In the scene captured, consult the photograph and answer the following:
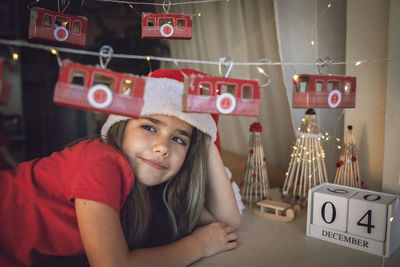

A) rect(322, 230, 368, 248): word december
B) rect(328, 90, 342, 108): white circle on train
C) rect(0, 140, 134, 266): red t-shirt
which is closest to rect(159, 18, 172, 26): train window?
rect(0, 140, 134, 266): red t-shirt

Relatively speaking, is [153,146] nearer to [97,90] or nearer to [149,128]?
[149,128]

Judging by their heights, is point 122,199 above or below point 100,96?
below

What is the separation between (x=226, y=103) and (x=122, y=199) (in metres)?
0.39

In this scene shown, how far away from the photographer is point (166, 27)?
917 mm

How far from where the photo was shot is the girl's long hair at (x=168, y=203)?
2.94 feet

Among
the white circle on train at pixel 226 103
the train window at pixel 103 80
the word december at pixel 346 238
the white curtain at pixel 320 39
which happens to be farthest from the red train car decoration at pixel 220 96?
the white curtain at pixel 320 39

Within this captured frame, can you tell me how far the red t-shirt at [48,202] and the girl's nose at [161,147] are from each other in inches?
3.2

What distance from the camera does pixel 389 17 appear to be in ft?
3.26

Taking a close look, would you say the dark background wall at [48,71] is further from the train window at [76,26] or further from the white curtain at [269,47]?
the train window at [76,26]

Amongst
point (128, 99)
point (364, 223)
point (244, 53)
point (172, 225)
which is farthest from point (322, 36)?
point (128, 99)

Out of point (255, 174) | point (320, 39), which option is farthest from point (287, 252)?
point (320, 39)

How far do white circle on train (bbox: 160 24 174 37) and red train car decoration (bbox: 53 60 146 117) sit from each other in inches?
17.5

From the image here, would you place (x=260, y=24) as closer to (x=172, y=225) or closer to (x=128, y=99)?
(x=172, y=225)

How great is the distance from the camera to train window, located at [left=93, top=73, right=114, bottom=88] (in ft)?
1.62
